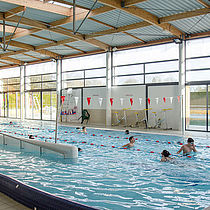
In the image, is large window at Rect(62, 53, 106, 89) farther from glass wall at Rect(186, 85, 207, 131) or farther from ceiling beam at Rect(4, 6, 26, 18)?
ceiling beam at Rect(4, 6, 26, 18)

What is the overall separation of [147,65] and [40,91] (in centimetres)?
992

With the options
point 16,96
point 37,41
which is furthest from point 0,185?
point 16,96

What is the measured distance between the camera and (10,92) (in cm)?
2386

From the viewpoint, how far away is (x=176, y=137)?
10430 mm

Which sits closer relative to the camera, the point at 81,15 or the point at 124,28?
the point at 81,15

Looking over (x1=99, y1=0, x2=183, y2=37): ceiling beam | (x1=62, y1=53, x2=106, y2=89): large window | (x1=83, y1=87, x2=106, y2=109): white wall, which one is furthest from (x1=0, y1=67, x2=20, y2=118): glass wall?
(x1=99, y1=0, x2=183, y2=37): ceiling beam

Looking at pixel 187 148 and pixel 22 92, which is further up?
pixel 22 92

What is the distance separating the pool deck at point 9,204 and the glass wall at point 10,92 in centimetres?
2042

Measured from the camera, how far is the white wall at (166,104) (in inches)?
523

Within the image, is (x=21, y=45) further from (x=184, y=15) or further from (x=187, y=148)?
(x=187, y=148)

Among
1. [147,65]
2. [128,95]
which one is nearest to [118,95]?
[128,95]

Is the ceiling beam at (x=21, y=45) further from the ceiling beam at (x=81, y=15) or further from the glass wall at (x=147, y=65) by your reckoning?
the glass wall at (x=147, y=65)

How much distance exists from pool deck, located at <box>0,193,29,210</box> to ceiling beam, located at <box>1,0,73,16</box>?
7.30m

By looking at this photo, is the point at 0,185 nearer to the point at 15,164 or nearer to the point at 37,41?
the point at 15,164
